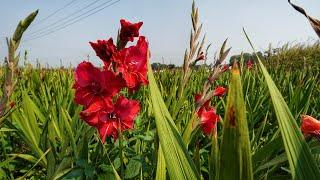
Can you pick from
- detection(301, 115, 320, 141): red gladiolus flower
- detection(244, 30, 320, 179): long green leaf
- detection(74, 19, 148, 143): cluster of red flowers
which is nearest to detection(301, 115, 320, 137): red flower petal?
detection(301, 115, 320, 141): red gladiolus flower

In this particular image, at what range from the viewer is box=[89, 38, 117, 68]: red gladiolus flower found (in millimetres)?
1136

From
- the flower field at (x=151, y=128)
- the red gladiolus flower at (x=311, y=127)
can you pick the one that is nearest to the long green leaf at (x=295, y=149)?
the flower field at (x=151, y=128)

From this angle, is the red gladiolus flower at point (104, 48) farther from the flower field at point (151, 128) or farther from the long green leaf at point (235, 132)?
the long green leaf at point (235, 132)

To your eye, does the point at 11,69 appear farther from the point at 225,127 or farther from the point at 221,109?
the point at 221,109

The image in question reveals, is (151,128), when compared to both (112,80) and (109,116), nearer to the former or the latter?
(109,116)

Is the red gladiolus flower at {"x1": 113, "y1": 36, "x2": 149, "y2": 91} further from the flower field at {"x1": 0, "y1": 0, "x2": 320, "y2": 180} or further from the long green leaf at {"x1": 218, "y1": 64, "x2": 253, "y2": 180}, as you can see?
the long green leaf at {"x1": 218, "y1": 64, "x2": 253, "y2": 180}

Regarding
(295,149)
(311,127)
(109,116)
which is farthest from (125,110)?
(295,149)

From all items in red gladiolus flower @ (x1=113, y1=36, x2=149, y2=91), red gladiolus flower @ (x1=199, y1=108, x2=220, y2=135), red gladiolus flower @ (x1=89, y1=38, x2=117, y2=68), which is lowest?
red gladiolus flower @ (x1=199, y1=108, x2=220, y2=135)

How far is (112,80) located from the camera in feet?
3.72

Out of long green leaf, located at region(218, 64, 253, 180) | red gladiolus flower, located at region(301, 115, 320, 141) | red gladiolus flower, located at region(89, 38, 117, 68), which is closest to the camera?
long green leaf, located at region(218, 64, 253, 180)

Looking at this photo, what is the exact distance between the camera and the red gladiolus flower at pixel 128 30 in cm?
114

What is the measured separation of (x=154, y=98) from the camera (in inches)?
22.6

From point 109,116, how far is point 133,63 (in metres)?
0.19

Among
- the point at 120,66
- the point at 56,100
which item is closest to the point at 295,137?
the point at 120,66
